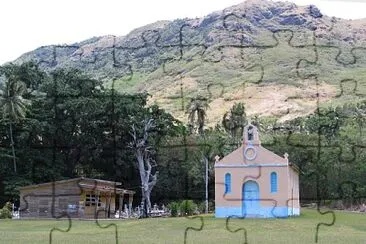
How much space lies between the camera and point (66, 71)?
49.2 meters

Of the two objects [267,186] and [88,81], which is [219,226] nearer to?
[267,186]

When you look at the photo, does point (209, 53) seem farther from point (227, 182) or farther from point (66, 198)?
point (66, 198)

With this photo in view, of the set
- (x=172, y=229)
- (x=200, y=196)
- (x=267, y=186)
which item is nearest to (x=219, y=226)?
(x=172, y=229)

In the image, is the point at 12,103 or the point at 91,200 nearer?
the point at 91,200

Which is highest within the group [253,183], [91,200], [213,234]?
[253,183]

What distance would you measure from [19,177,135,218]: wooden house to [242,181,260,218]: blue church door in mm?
9444

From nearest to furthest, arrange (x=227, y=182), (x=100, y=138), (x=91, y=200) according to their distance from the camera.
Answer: (x=227, y=182), (x=91, y=200), (x=100, y=138)

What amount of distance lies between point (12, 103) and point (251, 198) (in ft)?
65.0

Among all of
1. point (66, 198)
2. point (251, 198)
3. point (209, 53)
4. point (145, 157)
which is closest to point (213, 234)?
point (209, 53)

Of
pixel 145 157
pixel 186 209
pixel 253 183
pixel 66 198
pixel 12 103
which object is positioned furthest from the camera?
pixel 12 103

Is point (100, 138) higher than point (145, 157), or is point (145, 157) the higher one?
point (100, 138)

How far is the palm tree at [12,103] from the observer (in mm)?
44281

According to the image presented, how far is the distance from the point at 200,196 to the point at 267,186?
14.7m

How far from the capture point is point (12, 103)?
44312 millimetres
